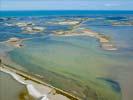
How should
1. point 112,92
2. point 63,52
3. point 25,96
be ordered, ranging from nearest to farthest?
point 25,96 < point 112,92 < point 63,52

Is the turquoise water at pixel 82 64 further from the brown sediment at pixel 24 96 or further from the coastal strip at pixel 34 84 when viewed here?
the brown sediment at pixel 24 96

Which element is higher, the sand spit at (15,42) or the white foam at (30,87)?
the white foam at (30,87)

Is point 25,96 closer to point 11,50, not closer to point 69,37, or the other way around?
point 11,50

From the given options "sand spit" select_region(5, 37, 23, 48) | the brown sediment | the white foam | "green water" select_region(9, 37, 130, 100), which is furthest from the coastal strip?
"sand spit" select_region(5, 37, 23, 48)

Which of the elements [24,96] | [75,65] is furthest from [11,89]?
[75,65]

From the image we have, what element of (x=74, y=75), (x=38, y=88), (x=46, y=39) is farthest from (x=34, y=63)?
(x=46, y=39)

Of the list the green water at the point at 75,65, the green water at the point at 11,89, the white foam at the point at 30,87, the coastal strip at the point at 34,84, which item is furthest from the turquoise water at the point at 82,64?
the green water at the point at 11,89
